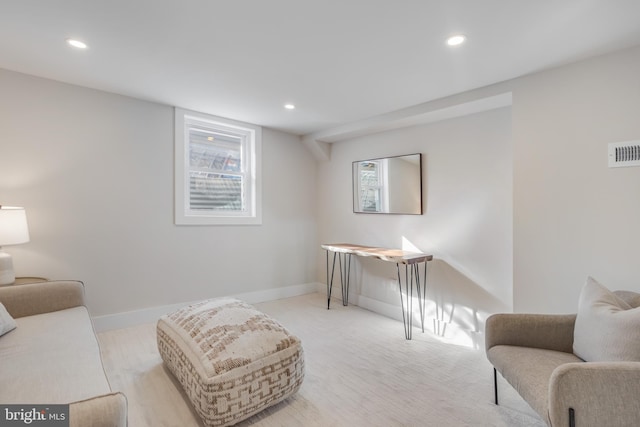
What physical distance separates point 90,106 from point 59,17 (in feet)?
4.27

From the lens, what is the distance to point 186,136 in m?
3.55

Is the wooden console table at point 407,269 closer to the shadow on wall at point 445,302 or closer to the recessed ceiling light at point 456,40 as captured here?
A: the shadow on wall at point 445,302

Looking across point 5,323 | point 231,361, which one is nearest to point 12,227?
point 5,323

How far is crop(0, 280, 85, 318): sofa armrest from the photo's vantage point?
2.13 meters

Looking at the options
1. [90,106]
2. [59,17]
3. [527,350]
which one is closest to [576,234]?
[527,350]

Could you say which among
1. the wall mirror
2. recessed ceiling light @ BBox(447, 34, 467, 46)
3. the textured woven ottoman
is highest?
recessed ceiling light @ BBox(447, 34, 467, 46)

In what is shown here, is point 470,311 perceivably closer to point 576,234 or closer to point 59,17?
point 576,234

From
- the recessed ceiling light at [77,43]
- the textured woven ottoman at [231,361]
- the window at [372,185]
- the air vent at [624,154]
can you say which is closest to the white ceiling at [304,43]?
the recessed ceiling light at [77,43]

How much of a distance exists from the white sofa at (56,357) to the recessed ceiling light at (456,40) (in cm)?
248

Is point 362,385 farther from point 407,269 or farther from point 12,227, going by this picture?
point 12,227

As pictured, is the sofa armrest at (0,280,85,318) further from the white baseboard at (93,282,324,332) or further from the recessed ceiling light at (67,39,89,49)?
the recessed ceiling light at (67,39,89,49)

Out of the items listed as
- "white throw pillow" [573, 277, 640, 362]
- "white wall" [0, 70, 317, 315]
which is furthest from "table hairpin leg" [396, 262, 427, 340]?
"white wall" [0, 70, 317, 315]

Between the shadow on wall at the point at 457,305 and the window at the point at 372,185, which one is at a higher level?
the window at the point at 372,185

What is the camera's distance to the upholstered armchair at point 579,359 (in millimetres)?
1156
